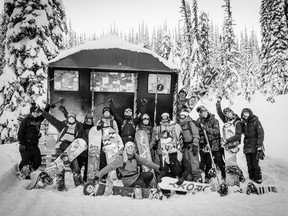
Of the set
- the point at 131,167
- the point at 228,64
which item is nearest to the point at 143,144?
the point at 131,167

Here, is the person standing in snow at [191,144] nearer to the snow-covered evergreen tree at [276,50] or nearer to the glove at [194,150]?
the glove at [194,150]

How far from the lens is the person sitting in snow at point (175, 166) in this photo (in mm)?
5492

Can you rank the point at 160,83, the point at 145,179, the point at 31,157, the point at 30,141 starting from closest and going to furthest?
the point at 145,179 < the point at 30,141 < the point at 31,157 < the point at 160,83

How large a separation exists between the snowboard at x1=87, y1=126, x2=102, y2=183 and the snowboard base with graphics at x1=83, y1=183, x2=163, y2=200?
687 millimetres

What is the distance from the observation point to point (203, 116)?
6305mm

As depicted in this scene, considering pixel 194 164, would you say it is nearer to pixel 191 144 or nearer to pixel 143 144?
pixel 191 144

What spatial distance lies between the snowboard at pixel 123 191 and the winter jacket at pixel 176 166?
667 millimetres

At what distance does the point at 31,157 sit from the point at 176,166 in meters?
3.69

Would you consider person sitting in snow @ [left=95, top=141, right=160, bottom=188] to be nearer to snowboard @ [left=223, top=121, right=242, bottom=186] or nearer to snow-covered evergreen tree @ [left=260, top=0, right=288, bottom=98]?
snowboard @ [left=223, top=121, right=242, bottom=186]

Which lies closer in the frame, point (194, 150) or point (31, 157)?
point (194, 150)

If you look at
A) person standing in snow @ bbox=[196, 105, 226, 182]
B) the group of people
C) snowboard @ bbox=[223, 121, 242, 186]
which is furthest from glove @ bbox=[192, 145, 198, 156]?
snowboard @ bbox=[223, 121, 242, 186]

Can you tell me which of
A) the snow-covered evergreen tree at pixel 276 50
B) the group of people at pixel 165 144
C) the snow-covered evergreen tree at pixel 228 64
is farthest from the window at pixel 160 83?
the snow-covered evergreen tree at pixel 228 64

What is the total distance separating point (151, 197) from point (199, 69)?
21.2 m

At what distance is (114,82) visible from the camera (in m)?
8.44
